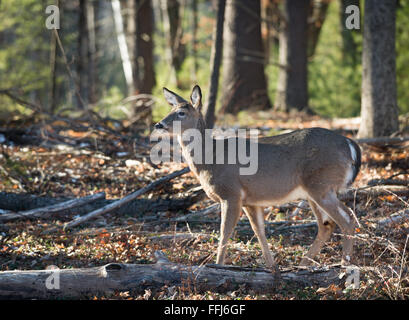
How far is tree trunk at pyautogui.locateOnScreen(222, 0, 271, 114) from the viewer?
14490 millimetres

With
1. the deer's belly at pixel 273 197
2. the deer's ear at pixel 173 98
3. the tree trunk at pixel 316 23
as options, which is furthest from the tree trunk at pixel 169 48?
the deer's belly at pixel 273 197

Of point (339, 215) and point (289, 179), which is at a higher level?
point (289, 179)

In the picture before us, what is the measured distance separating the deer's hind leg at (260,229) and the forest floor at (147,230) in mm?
235

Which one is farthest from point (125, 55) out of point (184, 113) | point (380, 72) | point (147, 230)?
point (184, 113)

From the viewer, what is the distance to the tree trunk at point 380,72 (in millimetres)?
9156

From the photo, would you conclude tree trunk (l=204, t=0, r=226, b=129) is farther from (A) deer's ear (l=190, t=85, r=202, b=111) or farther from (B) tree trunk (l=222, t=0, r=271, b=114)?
(B) tree trunk (l=222, t=0, r=271, b=114)

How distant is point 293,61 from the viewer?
52.6ft

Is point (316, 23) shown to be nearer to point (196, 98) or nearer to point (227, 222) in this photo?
point (196, 98)

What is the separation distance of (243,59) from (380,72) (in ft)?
Answer: 19.6

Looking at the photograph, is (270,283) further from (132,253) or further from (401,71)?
(401,71)

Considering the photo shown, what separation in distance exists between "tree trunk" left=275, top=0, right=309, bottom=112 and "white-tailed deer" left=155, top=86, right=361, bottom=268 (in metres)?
9.91

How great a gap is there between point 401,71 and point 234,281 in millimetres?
10799
